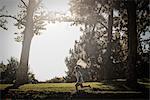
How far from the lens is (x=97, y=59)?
4612 centimetres

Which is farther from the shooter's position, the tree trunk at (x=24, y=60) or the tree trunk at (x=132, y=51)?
the tree trunk at (x=24, y=60)

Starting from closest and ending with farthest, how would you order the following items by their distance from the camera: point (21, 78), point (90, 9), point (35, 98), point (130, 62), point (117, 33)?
point (35, 98) < point (130, 62) < point (21, 78) < point (90, 9) < point (117, 33)

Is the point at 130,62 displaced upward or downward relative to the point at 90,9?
downward

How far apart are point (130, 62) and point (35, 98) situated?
808 cm

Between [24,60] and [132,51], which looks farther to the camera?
[24,60]

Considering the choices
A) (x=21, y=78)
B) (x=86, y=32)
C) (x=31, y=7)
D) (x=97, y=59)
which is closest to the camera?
(x=21, y=78)

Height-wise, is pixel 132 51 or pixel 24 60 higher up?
pixel 132 51

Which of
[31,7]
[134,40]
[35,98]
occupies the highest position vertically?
[31,7]

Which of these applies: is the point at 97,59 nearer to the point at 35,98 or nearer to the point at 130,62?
the point at 130,62

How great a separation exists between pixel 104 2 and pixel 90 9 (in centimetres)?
307

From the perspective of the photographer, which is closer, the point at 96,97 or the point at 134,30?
the point at 96,97

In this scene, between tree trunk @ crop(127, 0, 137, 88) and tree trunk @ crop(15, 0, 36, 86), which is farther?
tree trunk @ crop(15, 0, 36, 86)

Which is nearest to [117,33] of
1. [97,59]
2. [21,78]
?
[97,59]

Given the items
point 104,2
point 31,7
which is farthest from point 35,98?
point 104,2
